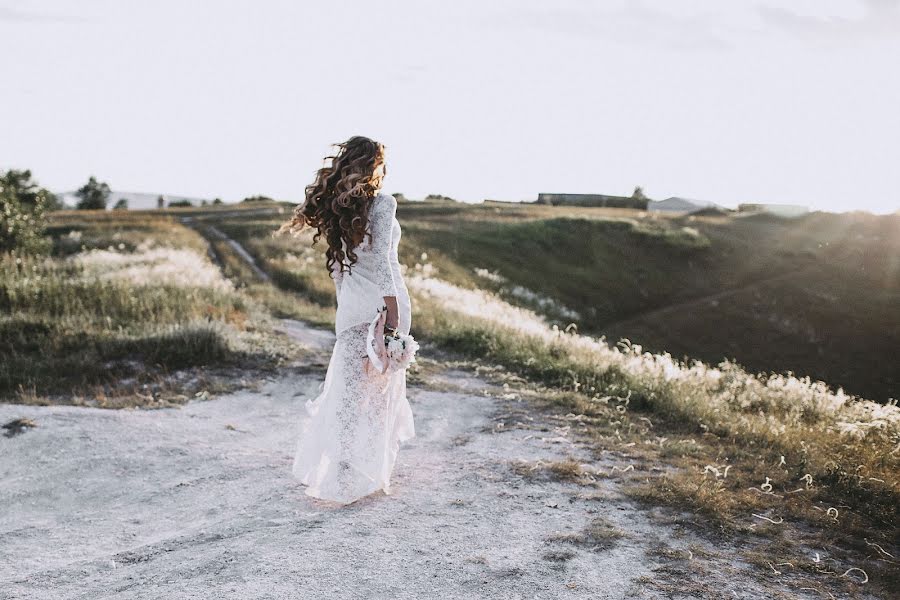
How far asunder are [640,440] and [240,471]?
188 inches

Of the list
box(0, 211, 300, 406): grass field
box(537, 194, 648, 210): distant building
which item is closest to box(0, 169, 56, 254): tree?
box(0, 211, 300, 406): grass field

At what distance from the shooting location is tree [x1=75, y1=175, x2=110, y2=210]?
90625 mm

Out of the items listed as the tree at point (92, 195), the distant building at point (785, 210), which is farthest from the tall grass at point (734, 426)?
the tree at point (92, 195)

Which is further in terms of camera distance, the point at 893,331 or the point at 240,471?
the point at 893,331

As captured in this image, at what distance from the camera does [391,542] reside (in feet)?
17.0

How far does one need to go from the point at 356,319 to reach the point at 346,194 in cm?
123

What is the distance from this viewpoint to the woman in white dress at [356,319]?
18.9 feet

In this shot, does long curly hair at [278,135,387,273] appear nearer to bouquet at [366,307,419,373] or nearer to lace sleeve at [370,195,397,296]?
lace sleeve at [370,195,397,296]

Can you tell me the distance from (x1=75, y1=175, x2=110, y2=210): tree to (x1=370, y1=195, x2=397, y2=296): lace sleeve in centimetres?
9819

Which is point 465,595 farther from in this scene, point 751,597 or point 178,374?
point 178,374

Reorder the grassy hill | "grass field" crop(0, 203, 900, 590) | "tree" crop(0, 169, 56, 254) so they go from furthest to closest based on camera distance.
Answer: the grassy hill → "tree" crop(0, 169, 56, 254) → "grass field" crop(0, 203, 900, 590)

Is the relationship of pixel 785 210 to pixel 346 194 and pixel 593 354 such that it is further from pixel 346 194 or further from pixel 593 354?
pixel 346 194

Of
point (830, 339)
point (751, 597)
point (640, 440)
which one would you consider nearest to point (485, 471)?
point (640, 440)

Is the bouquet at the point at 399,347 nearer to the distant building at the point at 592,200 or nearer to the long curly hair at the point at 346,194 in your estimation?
the long curly hair at the point at 346,194
